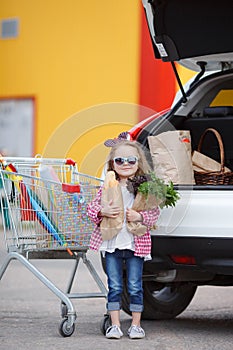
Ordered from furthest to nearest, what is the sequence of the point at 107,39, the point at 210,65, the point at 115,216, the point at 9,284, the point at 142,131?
1. the point at 107,39
2. the point at 9,284
3. the point at 210,65
4. the point at 142,131
5. the point at 115,216

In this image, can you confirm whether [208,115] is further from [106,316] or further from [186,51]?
[106,316]

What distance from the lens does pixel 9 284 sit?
25.2ft

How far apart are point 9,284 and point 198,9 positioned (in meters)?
3.20

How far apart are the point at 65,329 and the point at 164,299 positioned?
3.29 ft

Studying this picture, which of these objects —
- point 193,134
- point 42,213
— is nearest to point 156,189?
point 42,213

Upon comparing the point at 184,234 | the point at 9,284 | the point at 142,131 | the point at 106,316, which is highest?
the point at 142,131

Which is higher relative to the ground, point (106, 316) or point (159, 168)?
point (159, 168)

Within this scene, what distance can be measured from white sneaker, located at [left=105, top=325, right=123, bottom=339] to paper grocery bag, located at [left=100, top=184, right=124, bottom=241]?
0.51 meters

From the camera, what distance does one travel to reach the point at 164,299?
5.86 metres

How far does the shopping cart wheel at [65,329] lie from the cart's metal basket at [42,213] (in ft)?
1.35

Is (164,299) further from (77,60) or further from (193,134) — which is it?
(77,60)

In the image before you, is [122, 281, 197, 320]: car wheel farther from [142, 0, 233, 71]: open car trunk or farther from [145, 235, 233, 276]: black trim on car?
[142, 0, 233, 71]: open car trunk

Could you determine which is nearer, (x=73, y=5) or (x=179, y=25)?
(x=179, y=25)

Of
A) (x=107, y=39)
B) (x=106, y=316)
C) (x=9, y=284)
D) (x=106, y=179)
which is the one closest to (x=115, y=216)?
(x=106, y=179)
